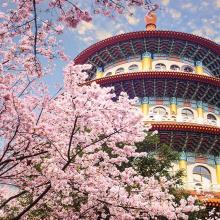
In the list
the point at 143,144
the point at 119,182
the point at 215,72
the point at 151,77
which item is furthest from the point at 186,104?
the point at 119,182

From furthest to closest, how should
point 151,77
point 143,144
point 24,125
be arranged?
point 151,77
point 143,144
point 24,125

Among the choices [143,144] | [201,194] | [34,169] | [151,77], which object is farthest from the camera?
[151,77]

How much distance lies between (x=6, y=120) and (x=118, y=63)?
2328 cm

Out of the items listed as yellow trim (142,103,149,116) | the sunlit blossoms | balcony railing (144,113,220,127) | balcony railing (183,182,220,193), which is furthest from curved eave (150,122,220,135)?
the sunlit blossoms

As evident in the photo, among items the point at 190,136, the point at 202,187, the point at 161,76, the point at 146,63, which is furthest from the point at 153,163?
the point at 146,63

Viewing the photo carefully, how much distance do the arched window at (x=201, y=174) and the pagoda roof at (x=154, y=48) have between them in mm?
10423

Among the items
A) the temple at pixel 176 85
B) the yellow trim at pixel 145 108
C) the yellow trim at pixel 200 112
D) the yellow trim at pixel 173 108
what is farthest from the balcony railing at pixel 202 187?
the yellow trim at pixel 145 108

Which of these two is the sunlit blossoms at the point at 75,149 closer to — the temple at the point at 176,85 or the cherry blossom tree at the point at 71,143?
the cherry blossom tree at the point at 71,143

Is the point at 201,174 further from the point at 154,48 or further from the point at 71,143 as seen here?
the point at 71,143

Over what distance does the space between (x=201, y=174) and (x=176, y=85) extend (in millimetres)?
6409

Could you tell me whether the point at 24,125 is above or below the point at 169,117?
below

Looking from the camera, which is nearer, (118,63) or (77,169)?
(77,169)

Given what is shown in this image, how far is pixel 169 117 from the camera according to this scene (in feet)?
80.8

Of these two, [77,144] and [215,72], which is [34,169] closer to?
[77,144]
